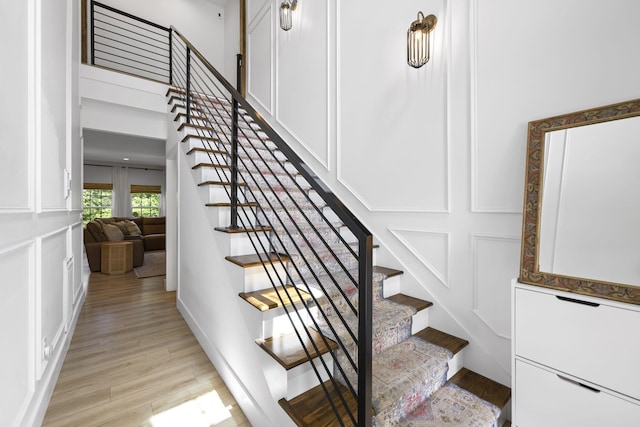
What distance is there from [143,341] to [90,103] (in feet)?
9.38

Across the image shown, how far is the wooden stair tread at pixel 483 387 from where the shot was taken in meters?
1.43

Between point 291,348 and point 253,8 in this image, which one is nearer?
point 291,348

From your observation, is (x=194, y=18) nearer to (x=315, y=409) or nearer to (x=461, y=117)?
(x=461, y=117)

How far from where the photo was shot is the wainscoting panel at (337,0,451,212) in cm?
186

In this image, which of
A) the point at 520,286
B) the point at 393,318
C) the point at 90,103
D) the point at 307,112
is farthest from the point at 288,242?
the point at 90,103

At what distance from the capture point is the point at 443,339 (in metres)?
1.74

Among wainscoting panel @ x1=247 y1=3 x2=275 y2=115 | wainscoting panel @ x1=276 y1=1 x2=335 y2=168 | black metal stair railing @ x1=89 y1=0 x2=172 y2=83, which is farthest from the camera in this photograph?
black metal stair railing @ x1=89 y1=0 x2=172 y2=83

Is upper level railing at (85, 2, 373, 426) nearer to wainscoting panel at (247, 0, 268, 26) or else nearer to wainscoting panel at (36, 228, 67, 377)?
wainscoting panel at (36, 228, 67, 377)

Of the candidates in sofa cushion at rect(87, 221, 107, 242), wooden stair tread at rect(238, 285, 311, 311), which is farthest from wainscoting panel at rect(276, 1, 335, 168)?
sofa cushion at rect(87, 221, 107, 242)

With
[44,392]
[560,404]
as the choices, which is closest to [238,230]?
[44,392]

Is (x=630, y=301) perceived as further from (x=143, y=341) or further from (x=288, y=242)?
(x=143, y=341)

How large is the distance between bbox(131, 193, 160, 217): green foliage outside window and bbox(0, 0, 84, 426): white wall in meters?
8.07

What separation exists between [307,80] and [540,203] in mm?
2462

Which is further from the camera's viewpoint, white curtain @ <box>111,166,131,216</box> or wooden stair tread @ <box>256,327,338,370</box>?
white curtain @ <box>111,166,131,216</box>
